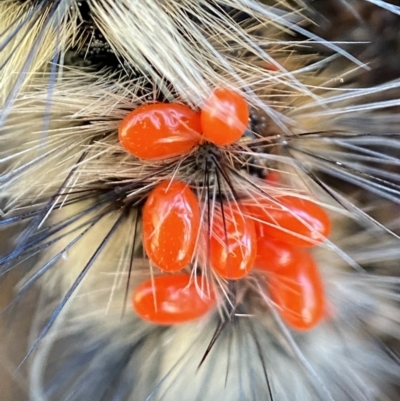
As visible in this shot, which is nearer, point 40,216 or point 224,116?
point 224,116

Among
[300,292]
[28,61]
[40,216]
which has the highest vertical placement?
[28,61]

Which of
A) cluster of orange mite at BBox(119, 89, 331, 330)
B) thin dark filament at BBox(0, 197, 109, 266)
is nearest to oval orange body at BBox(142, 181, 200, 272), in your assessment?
cluster of orange mite at BBox(119, 89, 331, 330)

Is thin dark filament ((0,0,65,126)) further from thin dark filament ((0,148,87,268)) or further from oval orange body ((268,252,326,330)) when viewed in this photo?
oval orange body ((268,252,326,330))

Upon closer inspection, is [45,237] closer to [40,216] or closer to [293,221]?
[40,216]

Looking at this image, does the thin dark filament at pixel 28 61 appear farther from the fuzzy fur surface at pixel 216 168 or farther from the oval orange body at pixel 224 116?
the oval orange body at pixel 224 116

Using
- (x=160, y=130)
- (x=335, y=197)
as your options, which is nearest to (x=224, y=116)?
(x=160, y=130)

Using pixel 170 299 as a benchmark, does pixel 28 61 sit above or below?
above
